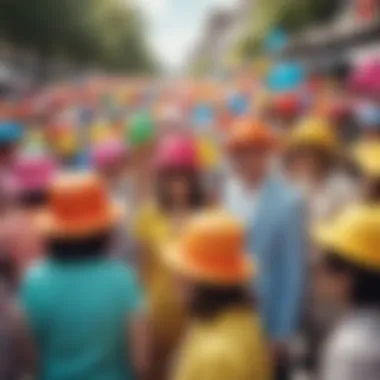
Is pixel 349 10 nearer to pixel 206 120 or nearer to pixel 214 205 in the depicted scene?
pixel 206 120

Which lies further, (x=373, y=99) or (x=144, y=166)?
(x=373, y=99)

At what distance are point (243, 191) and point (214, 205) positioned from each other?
47 centimetres

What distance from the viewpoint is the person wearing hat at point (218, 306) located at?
10.3ft

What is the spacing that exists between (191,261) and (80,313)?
0.45 m

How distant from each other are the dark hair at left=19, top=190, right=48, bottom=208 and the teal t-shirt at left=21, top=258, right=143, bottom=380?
3.46ft

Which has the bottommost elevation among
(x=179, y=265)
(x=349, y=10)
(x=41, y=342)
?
(x=41, y=342)

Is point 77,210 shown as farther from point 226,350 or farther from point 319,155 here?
point 319,155

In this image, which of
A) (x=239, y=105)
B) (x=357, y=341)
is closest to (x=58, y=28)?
(x=239, y=105)

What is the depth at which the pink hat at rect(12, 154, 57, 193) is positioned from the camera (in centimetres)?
480

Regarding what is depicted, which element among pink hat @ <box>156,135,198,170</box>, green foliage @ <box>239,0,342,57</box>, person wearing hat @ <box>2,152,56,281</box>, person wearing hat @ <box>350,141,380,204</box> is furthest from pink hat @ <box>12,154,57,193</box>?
green foliage @ <box>239,0,342,57</box>

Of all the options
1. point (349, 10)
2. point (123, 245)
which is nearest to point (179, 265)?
point (123, 245)

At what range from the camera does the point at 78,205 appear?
375cm

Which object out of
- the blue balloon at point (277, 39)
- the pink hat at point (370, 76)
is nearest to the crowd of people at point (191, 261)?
→ the pink hat at point (370, 76)

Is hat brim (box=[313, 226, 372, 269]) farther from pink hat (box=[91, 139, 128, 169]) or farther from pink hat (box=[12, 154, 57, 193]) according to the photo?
pink hat (box=[91, 139, 128, 169])
